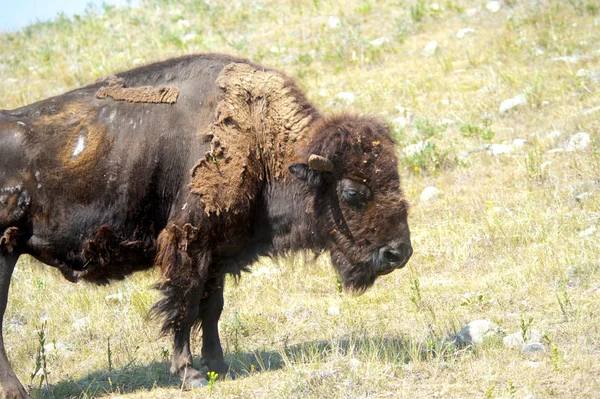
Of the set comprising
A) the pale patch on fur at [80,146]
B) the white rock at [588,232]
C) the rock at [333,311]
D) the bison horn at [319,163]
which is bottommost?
the rock at [333,311]

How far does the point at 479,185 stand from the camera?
371 inches

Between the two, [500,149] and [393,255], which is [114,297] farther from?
[500,149]

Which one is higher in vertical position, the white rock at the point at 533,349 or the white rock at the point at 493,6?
the white rock at the point at 493,6

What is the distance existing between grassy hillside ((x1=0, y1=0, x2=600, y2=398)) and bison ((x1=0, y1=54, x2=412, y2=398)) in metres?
0.45

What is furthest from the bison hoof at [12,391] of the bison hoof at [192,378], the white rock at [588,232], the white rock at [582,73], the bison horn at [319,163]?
the white rock at [582,73]

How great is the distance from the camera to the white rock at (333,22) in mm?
15200

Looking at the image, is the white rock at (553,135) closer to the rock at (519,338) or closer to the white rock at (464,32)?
the white rock at (464,32)

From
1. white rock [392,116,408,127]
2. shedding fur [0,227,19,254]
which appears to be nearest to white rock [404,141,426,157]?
white rock [392,116,408,127]

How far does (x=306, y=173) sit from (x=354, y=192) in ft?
1.28

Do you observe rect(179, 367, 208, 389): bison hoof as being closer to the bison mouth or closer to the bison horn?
the bison mouth

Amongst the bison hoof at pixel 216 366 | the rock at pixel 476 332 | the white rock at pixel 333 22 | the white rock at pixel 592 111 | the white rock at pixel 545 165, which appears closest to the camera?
the rock at pixel 476 332

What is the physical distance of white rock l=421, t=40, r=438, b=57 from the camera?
13586 mm

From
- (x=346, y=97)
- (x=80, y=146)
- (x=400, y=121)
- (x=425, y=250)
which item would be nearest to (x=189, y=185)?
(x=80, y=146)

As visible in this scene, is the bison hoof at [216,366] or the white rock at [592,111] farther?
the white rock at [592,111]
